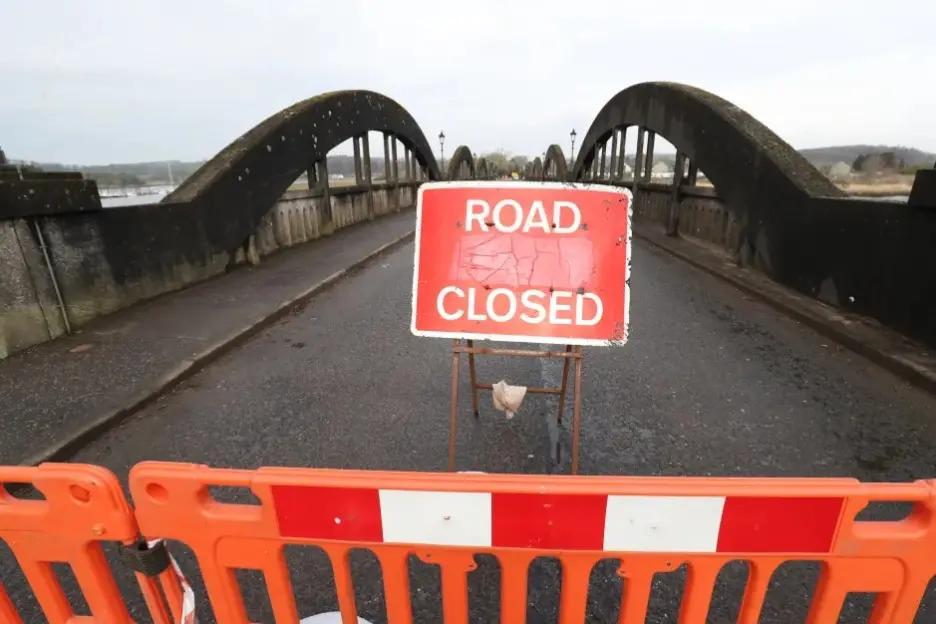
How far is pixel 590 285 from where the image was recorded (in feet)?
8.27

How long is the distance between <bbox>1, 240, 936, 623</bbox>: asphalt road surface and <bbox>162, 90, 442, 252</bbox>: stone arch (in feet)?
9.98

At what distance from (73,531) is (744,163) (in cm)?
851

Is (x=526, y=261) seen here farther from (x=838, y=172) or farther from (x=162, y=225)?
(x=838, y=172)

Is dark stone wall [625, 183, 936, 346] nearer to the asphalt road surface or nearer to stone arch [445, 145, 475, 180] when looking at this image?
the asphalt road surface

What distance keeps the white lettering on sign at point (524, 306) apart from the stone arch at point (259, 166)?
525 cm

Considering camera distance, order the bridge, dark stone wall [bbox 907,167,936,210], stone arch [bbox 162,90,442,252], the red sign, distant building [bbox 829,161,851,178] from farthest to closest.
Result: distant building [bbox 829,161,851,178] < stone arch [bbox 162,90,442,252] < dark stone wall [bbox 907,167,936,210] < the bridge < the red sign

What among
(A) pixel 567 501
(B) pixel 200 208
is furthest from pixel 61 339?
(A) pixel 567 501

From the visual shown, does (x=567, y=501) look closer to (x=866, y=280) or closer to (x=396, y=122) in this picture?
(x=866, y=280)

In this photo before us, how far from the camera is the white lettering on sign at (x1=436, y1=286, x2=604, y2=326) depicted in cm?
252

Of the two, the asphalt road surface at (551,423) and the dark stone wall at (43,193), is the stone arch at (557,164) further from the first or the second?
the dark stone wall at (43,193)

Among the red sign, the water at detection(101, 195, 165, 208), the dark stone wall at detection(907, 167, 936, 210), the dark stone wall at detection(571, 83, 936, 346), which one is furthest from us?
the water at detection(101, 195, 165, 208)

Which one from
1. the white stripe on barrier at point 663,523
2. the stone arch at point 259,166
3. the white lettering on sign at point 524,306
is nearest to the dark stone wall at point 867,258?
the white lettering on sign at point 524,306

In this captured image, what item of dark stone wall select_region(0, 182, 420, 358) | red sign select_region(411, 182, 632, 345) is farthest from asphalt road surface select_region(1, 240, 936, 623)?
dark stone wall select_region(0, 182, 420, 358)

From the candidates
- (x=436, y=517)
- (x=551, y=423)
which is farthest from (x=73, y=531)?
(x=551, y=423)
